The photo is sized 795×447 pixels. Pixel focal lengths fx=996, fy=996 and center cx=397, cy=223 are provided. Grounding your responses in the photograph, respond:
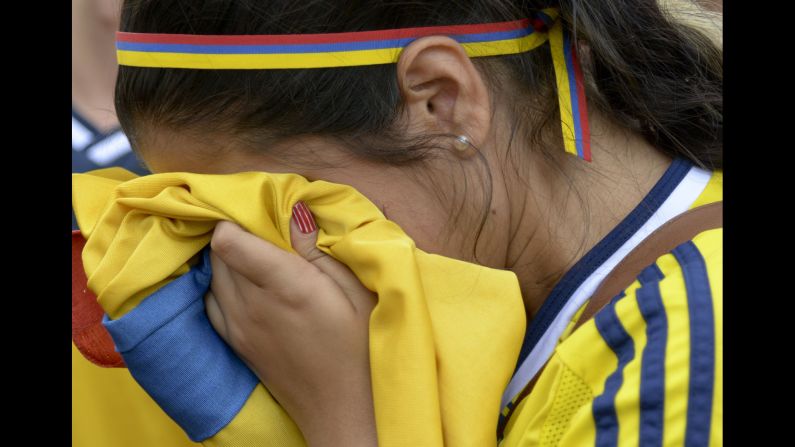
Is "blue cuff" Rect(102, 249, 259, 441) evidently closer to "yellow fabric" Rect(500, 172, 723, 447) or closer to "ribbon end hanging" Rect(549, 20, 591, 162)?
"yellow fabric" Rect(500, 172, 723, 447)

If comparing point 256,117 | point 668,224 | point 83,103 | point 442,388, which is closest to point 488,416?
point 442,388

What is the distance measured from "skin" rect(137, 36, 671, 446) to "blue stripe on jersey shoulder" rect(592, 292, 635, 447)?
0.27 m

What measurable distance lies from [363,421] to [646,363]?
39 cm

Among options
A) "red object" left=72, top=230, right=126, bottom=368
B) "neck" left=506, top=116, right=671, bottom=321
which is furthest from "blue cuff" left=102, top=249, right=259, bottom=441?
"neck" left=506, top=116, right=671, bottom=321

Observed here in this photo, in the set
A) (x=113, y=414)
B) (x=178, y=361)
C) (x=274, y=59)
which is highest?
(x=274, y=59)

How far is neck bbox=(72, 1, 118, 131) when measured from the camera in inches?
101

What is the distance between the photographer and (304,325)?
4.50 ft

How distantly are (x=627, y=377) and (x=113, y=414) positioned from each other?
38.5 inches

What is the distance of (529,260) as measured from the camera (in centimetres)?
154

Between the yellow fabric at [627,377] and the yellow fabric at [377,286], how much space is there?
0.09m

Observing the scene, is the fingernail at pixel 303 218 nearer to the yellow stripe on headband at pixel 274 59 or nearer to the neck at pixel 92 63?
the yellow stripe on headband at pixel 274 59

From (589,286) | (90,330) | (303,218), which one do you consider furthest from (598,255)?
(90,330)

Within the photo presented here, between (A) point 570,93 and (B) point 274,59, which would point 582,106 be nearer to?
(A) point 570,93

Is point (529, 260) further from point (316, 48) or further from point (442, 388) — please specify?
point (316, 48)
